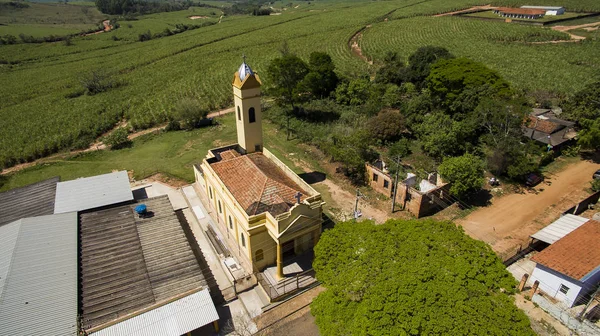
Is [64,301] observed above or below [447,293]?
below

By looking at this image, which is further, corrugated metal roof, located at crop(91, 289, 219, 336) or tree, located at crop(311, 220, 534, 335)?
corrugated metal roof, located at crop(91, 289, 219, 336)

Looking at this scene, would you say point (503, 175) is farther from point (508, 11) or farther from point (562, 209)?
point (508, 11)


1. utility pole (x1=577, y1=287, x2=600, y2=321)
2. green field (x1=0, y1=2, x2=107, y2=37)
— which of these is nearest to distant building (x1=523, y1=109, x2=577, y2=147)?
utility pole (x1=577, y1=287, x2=600, y2=321)

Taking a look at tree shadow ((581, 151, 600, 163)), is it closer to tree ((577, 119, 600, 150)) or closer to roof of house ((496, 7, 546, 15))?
tree ((577, 119, 600, 150))

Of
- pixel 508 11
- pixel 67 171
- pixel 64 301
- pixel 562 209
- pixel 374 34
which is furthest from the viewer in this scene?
pixel 508 11

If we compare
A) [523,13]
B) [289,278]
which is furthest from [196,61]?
[523,13]

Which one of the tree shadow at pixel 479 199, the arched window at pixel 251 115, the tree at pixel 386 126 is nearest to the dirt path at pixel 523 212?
the tree shadow at pixel 479 199

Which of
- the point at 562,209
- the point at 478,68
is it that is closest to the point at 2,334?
the point at 562,209

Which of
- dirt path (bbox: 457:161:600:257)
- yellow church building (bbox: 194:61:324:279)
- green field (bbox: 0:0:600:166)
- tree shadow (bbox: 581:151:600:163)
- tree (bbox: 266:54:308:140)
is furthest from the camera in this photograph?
green field (bbox: 0:0:600:166)
